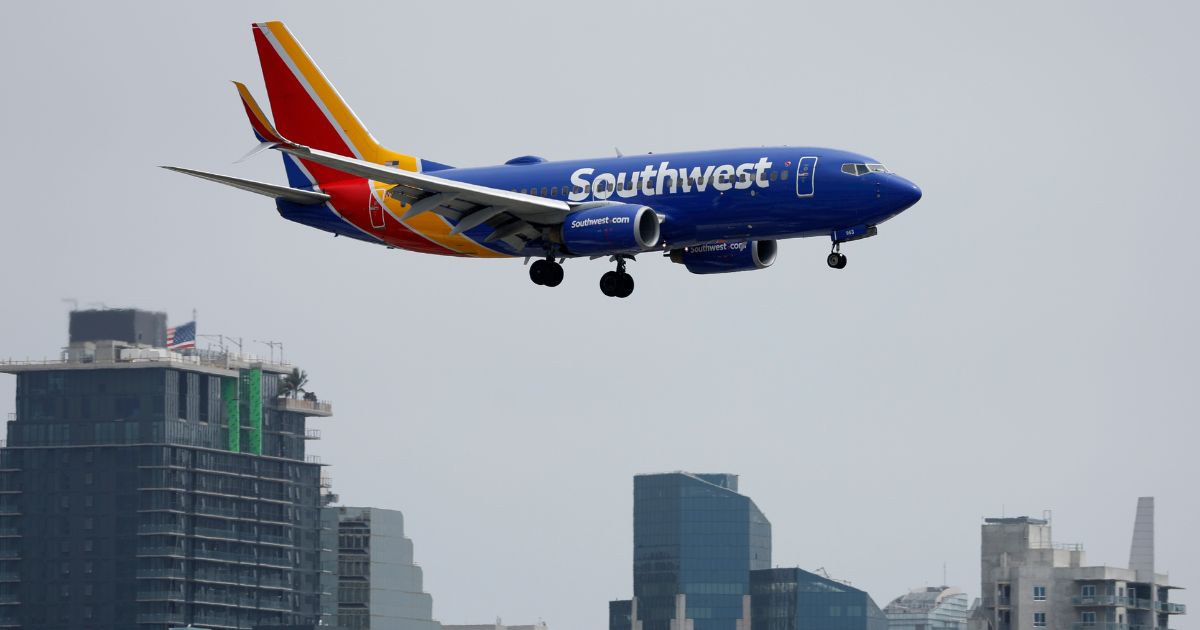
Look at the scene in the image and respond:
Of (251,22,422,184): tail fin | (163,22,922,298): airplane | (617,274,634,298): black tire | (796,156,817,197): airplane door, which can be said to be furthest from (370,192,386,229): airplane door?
(796,156,817,197): airplane door

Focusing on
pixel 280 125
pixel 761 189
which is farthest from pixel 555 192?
pixel 280 125

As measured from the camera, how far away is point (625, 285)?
117 m

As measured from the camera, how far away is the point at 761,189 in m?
110

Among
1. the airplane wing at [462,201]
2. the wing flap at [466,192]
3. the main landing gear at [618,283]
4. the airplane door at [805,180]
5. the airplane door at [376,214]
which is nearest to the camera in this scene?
the airplane door at [805,180]

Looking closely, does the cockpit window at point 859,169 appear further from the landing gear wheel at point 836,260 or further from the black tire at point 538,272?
the black tire at point 538,272

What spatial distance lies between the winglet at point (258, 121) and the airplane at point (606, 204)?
0.29 feet

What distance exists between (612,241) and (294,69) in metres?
27.7

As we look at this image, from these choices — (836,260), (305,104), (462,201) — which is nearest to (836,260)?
(836,260)

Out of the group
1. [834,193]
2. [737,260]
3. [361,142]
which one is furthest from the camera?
[361,142]

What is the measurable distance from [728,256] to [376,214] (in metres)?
16.6

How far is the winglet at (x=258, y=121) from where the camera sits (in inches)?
4402

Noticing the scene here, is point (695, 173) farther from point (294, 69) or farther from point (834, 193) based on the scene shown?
point (294, 69)

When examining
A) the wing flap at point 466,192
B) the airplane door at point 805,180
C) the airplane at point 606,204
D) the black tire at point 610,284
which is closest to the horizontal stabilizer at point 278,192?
the airplane at point 606,204

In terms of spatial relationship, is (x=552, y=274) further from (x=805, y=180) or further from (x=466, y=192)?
(x=805, y=180)
